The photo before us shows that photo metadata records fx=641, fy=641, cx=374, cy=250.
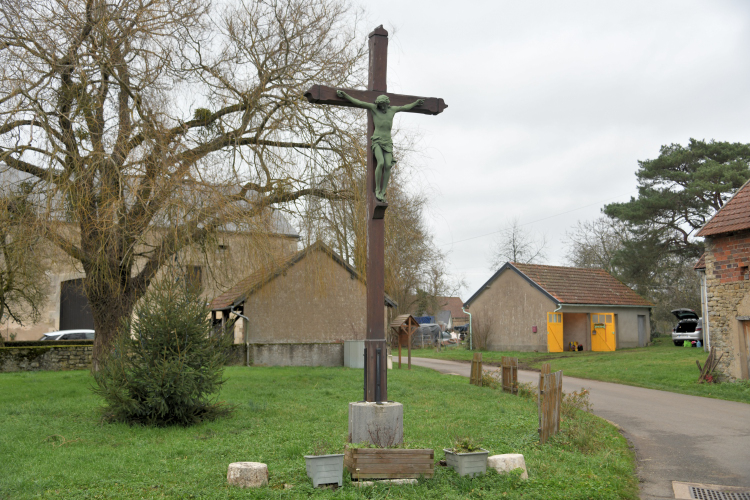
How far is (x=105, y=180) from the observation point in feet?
38.2

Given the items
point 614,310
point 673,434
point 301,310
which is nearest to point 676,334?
point 614,310

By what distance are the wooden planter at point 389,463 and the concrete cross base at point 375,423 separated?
545mm

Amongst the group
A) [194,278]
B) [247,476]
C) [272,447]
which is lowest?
[272,447]

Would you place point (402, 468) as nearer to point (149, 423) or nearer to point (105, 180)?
point (149, 423)

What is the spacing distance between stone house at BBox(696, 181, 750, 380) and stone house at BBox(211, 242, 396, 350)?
444 inches

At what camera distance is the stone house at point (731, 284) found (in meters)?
17.3

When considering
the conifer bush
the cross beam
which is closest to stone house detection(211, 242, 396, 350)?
the conifer bush

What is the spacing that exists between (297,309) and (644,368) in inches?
513

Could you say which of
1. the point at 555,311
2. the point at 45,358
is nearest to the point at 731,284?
the point at 555,311

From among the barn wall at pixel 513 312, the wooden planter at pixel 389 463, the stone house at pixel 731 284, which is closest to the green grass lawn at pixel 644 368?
the stone house at pixel 731 284

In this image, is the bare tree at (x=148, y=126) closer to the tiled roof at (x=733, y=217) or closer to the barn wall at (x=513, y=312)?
the tiled roof at (x=733, y=217)

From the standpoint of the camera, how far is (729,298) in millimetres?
17703

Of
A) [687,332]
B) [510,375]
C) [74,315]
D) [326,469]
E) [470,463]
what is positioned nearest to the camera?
[326,469]

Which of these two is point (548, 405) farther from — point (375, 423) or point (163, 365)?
point (163, 365)
